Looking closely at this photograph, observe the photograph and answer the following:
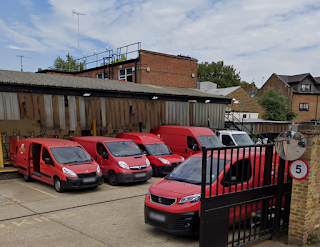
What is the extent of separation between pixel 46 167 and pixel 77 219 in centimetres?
398

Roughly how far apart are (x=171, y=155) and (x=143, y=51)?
1366cm

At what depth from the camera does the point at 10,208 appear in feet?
26.4

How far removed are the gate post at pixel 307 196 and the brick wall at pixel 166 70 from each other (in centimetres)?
2029

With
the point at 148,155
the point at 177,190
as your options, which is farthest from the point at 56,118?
the point at 177,190

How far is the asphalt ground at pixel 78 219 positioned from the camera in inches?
228

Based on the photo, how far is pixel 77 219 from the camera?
716 cm

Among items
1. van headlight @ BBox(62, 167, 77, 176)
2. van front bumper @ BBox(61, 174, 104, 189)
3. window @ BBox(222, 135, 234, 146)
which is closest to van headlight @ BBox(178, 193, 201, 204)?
van front bumper @ BBox(61, 174, 104, 189)

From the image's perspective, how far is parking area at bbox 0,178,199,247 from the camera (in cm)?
582

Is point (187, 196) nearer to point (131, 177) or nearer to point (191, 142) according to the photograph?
point (131, 177)

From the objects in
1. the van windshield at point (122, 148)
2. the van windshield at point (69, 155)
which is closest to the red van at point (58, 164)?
the van windshield at point (69, 155)

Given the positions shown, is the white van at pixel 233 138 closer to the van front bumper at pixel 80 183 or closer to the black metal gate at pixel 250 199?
the van front bumper at pixel 80 183

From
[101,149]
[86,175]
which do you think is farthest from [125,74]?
[86,175]

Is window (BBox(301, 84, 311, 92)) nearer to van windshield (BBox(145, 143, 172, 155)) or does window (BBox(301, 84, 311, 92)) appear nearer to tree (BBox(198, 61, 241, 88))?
tree (BBox(198, 61, 241, 88))

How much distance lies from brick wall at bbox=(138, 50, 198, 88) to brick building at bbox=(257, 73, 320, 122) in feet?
68.2
